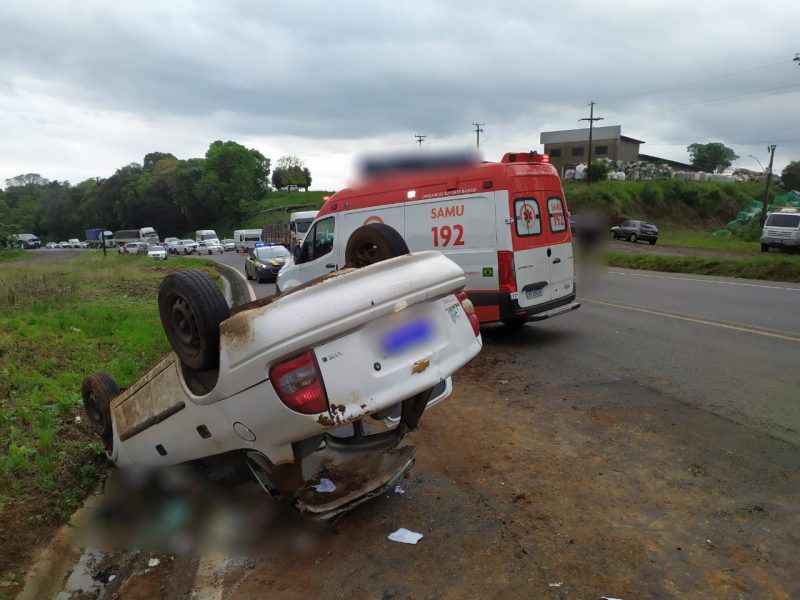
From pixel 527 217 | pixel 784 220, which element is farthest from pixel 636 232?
pixel 527 217

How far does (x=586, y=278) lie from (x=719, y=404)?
14.7ft

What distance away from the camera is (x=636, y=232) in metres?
37.8

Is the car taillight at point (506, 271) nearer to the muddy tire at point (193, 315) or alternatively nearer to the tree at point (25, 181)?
the muddy tire at point (193, 315)

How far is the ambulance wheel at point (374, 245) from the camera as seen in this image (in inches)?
159

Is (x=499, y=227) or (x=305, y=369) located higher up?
(x=499, y=227)

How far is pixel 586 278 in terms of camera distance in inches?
378

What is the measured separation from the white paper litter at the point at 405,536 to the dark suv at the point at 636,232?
121ft

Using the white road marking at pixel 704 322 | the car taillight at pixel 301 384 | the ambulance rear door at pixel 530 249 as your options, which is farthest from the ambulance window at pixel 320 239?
the car taillight at pixel 301 384

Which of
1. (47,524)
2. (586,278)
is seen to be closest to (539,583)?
(47,524)

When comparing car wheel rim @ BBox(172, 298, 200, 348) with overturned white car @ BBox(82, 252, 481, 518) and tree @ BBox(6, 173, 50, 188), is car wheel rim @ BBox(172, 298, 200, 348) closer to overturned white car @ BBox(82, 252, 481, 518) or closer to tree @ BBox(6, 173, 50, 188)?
overturned white car @ BBox(82, 252, 481, 518)

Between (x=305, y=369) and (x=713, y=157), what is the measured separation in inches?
4675

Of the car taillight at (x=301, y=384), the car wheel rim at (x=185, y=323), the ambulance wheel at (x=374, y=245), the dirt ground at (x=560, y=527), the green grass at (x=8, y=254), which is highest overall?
the ambulance wheel at (x=374, y=245)

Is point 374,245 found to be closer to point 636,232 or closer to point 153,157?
point 636,232

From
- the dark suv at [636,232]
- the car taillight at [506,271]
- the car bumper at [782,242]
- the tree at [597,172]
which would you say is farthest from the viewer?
the tree at [597,172]
